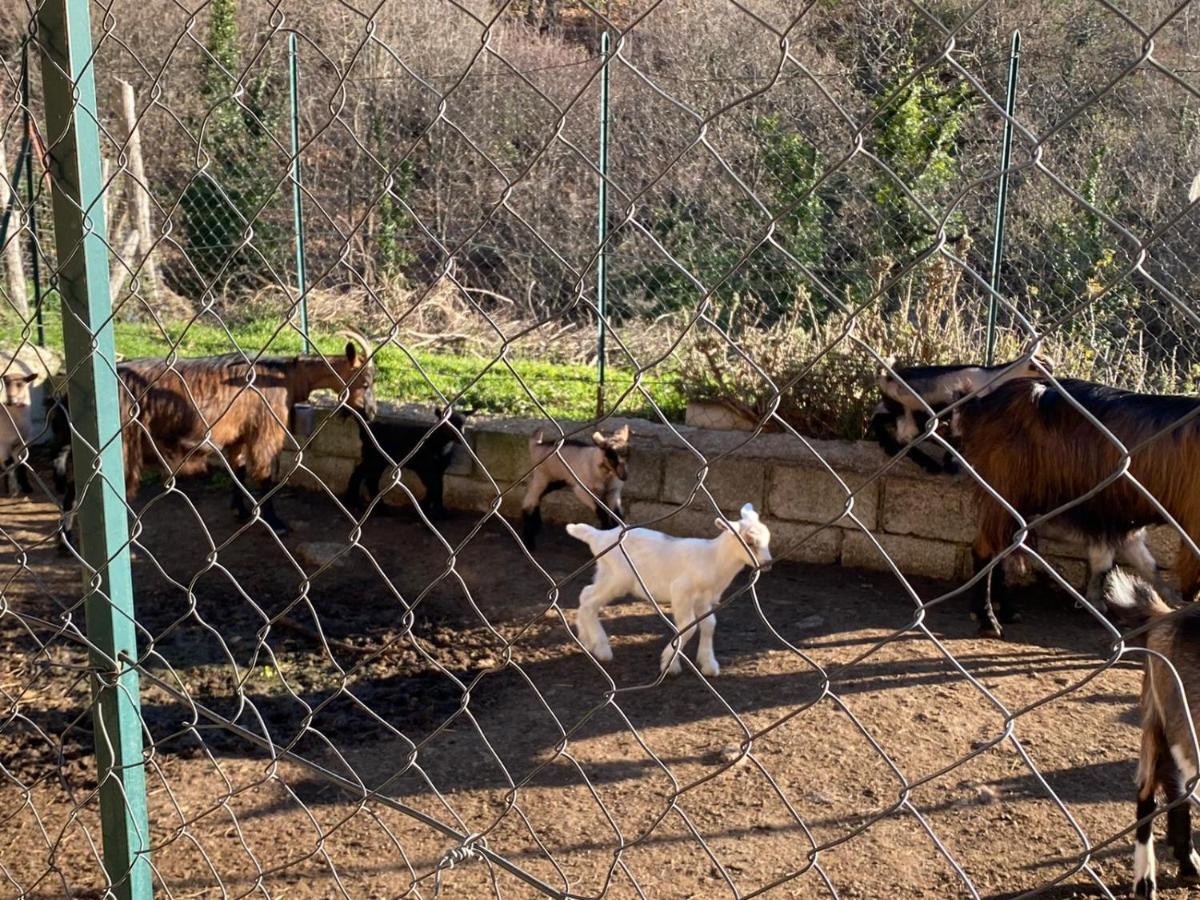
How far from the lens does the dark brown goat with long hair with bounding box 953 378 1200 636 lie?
4.86 meters

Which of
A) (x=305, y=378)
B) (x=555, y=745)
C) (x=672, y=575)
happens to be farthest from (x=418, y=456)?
(x=555, y=745)

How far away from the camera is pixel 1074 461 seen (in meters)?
5.26

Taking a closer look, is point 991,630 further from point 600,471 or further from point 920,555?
point 600,471

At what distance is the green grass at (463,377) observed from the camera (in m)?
7.88

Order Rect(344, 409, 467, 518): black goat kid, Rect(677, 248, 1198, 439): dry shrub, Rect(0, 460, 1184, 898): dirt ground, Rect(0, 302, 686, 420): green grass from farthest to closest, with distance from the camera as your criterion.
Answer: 1. Rect(0, 302, 686, 420): green grass
2. Rect(344, 409, 467, 518): black goat kid
3. Rect(677, 248, 1198, 439): dry shrub
4. Rect(0, 460, 1184, 898): dirt ground

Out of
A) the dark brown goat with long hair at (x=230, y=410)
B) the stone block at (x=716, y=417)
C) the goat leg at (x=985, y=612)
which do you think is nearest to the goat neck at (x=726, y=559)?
the goat leg at (x=985, y=612)

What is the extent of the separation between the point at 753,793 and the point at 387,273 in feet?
25.8

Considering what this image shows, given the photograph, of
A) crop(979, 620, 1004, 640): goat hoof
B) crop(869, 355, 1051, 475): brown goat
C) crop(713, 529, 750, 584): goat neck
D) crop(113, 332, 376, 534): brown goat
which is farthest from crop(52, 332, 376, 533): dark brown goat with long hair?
crop(979, 620, 1004, 640): goat hoof

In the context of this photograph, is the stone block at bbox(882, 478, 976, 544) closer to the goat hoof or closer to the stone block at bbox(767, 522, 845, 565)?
the stone block at bbox(767, 522, 845, 565)

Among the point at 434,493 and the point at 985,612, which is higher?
the point at 985,612

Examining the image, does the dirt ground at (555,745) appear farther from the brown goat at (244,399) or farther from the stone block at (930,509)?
the brown goat at (244,399)

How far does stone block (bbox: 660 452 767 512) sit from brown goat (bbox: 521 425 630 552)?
31 centimetres

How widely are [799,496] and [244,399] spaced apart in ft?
11.2

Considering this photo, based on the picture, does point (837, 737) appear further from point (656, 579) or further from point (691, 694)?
point (656, 579)
